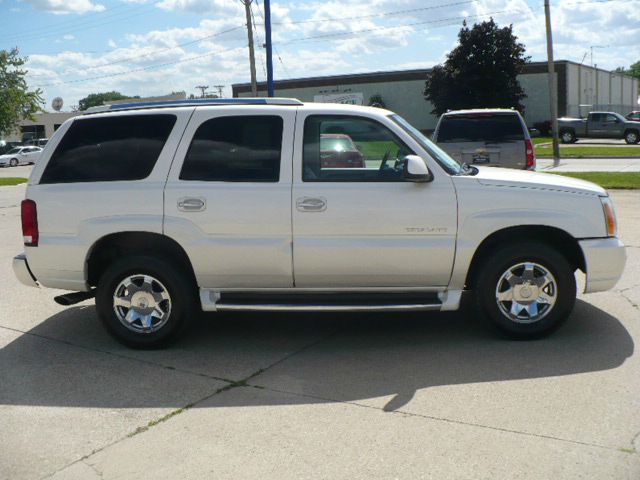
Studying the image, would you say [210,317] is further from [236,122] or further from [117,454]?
[117,454]

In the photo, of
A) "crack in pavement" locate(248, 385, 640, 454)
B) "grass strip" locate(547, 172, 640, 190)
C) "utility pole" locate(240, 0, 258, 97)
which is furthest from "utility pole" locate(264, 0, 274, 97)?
"crack in pavement" locate(248, 385, 640, 454)

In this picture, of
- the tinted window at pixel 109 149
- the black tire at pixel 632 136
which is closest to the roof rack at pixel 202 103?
the tinted window at pixel 109 149

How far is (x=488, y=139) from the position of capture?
12.3 m

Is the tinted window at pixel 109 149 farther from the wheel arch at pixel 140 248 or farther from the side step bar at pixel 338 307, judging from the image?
the side step bar at pixel 338 307

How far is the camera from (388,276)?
5879mm

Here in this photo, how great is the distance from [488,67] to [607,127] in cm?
1004

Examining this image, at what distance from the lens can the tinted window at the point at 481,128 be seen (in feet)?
40.1

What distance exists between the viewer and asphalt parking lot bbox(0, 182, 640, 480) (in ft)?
12.9

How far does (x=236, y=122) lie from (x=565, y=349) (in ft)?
10.4

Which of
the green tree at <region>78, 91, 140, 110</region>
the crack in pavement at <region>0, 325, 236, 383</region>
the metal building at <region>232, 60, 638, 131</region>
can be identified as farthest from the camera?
the green tree at <region>78, 91, 140, 110</region>

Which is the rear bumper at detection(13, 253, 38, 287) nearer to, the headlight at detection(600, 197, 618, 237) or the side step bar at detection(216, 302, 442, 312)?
the side step bar at detection(216, 302, 442, 312)

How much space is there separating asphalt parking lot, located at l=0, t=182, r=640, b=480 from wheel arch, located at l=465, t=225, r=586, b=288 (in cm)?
61

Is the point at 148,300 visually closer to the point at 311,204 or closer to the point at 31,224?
the point at 31,224

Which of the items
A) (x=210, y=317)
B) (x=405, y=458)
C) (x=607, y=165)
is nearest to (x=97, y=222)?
(x=210, y=317)
